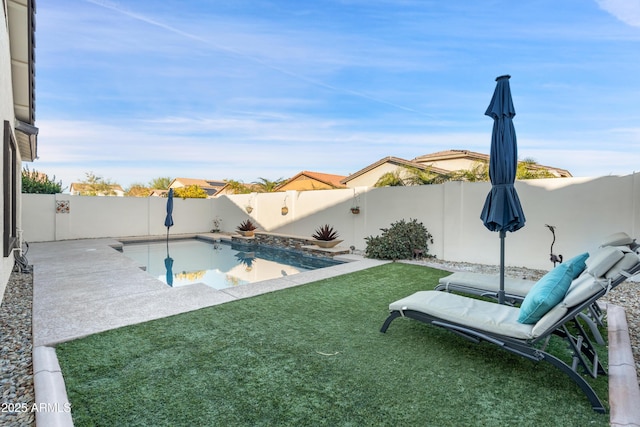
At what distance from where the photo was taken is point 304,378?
304cm

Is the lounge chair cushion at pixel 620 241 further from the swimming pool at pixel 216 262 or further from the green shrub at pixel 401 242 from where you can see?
the swimming pool at pixel 216 262

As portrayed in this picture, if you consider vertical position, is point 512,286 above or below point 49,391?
above

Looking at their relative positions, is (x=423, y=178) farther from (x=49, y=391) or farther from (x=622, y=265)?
(x=49, y=391)

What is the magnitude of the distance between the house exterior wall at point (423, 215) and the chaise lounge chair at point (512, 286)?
10.4 ft

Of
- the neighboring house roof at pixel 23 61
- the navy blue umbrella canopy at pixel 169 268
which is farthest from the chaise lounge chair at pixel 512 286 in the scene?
the neighboring house roof at pixel 23 61

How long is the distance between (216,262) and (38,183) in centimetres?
1314

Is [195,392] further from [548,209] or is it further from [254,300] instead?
[548,209]

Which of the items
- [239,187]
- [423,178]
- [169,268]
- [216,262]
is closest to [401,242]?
[423,178]

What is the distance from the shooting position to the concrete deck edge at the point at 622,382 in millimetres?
2479

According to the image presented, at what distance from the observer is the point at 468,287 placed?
5.39 m

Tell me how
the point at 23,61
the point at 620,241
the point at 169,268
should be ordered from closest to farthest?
the point at 620,241, the point at 23,61, the point at 169,268

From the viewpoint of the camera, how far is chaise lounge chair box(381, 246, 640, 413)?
284 cm

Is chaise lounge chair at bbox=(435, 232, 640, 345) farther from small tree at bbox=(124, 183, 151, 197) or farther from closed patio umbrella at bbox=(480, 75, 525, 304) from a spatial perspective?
small tree at bbox=(124, 183, 151, 197)

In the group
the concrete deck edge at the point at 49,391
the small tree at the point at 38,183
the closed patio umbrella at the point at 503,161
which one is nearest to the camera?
the concrete deck edge at the point at 49,391
